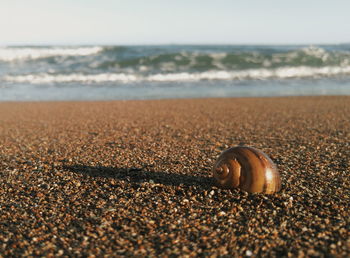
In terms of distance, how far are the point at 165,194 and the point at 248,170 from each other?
2.86 feet

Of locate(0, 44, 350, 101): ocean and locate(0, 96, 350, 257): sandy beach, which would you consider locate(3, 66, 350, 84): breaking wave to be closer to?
locate(0, 44, 350, 101): ocean

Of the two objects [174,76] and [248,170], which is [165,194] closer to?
[248,170]

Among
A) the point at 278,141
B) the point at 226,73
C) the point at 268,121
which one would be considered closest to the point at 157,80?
the point at 226,73

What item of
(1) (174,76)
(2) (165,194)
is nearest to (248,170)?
(2) (165,194)

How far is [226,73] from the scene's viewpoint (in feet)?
62.3

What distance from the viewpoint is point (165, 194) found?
3332mm

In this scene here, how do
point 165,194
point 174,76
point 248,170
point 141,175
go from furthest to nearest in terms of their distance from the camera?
point 174,76, point 141,175, point 165,194, point 248,170

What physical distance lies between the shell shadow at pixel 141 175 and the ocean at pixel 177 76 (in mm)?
7977

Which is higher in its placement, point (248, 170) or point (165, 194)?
point (248, 170)

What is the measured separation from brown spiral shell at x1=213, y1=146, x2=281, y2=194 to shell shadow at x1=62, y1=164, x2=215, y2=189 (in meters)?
0.35

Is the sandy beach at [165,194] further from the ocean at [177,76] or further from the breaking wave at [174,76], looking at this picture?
the breaking wave at [174,76]

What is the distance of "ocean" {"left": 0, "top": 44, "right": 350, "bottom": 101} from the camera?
1301cm

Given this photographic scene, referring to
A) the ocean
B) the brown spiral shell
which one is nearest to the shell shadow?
the brown spiral shell

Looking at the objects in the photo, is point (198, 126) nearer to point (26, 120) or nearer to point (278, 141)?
point (278, 141)
